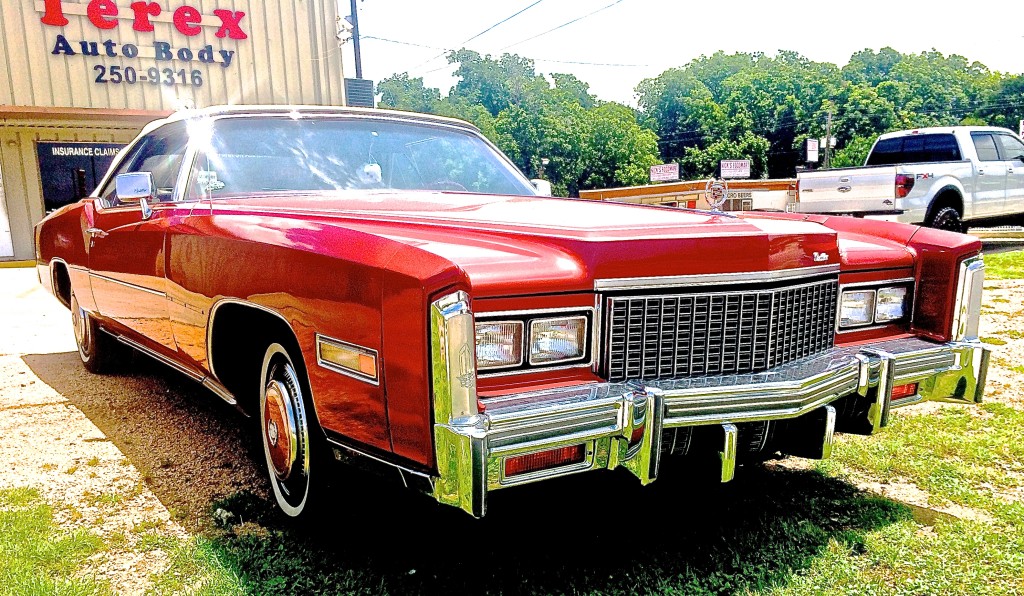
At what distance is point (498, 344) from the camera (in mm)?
2129

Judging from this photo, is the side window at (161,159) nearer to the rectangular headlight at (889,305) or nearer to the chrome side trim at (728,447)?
the chrome side trim at (728,447)

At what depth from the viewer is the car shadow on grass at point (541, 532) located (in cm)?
236

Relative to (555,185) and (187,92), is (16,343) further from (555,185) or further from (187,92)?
(555,185)

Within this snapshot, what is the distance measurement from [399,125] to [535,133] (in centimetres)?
5283

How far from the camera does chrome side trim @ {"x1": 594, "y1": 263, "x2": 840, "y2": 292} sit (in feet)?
7.18

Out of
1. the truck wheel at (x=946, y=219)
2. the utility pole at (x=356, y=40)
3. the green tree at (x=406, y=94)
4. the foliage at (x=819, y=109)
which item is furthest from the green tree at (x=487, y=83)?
the truck wheel at (x=946, y=219)

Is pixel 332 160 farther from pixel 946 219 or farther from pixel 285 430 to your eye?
pixel 946 219

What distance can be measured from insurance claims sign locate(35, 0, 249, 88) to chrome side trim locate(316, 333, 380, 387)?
1431 cm

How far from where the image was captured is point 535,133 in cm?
5556

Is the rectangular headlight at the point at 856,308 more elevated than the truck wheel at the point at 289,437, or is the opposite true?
the rectangular headlight at the point at 856,308

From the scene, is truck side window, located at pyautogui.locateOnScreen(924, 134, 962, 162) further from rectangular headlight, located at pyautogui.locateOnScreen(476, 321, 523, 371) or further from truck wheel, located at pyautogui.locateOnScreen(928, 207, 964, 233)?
rectangular headlight, located at pyautogui.locateOnScreen(476, 321, 523, 371)

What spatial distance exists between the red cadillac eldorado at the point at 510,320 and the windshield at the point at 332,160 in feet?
0.05

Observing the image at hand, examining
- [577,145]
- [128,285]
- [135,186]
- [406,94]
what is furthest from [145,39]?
[406,94]

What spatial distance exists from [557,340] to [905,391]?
1503 mm
